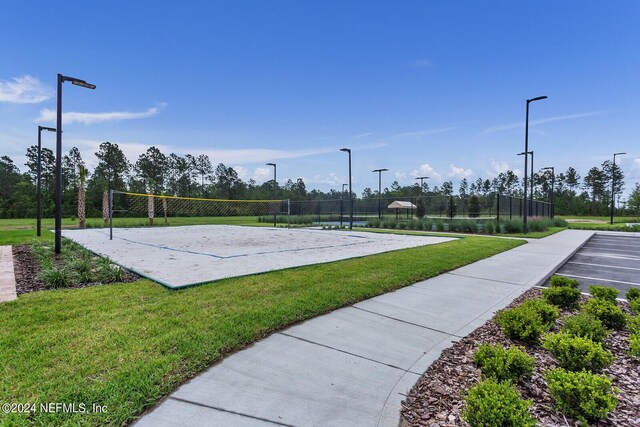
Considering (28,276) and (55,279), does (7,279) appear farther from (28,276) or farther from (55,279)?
(55,279)

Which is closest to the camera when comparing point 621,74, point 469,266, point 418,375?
point 418,375

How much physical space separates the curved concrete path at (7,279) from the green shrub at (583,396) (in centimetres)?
572

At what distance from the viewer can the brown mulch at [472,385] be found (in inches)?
79.8

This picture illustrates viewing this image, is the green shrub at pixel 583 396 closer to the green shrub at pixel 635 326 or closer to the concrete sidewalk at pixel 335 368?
the concrete sidewalk at pixel 335 368

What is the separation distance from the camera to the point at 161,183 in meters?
46.9

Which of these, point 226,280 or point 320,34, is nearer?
point 226,280

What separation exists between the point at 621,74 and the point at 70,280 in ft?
60.5

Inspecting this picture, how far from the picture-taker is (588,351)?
2.58 metres

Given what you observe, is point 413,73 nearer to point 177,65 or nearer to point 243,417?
point 177,65

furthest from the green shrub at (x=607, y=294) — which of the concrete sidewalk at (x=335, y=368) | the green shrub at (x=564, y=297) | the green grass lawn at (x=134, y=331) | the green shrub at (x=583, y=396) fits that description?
the green shrub at (x=583, y=396)

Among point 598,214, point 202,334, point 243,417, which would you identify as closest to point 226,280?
point 202,334

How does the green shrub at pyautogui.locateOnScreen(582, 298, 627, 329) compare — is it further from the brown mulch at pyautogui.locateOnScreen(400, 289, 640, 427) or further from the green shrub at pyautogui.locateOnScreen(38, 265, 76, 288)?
the green shrub at pyautogui.locateOnScreen(38, 265, 76, 288)

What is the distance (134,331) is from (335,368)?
6.25ft

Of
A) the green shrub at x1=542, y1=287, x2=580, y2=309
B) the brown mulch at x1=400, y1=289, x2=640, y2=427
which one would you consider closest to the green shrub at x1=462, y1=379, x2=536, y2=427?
the brown mulch at x1=400, y1=289, x2=640, y2=427
